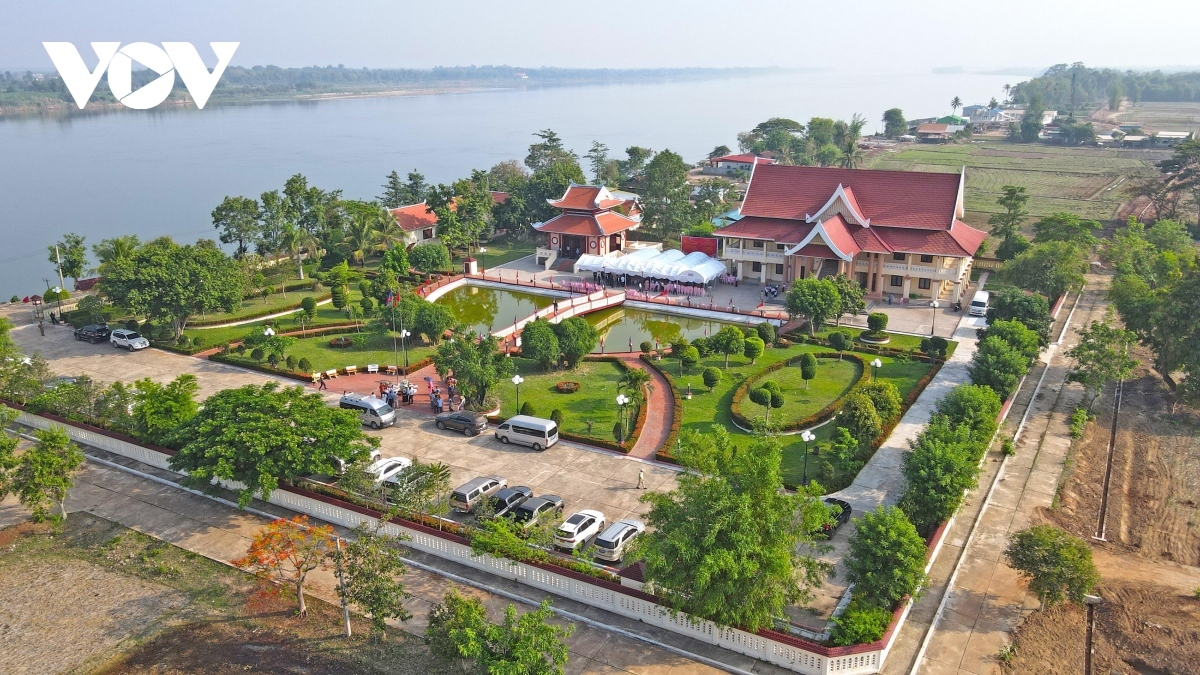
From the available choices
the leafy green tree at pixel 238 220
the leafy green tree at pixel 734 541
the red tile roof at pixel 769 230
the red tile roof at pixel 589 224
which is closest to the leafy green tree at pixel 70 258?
the leafy green tree at pixel 238 220

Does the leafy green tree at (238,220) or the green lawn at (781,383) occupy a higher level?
the leafy green tree at (238,220)

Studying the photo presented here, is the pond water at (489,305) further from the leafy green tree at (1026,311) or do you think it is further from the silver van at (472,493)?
the leafy green tree at (1026,311)

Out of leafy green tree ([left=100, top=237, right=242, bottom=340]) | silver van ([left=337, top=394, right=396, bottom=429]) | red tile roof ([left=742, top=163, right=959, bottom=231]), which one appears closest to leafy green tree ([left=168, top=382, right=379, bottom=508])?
silver van ([left=337, top=394, right=396, bottom=429])

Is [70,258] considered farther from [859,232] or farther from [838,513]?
[838,513]

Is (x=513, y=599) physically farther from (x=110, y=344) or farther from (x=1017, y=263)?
(x=1017, y=263)

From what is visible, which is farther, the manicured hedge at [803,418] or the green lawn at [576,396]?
the green lawn at [576,396]

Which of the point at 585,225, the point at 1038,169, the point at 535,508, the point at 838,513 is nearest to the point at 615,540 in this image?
the point at 535,508

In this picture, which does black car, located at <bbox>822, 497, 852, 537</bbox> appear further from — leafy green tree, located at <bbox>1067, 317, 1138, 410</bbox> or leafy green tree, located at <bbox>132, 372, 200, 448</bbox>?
leafy green tree, located at <bbox>132, 372, 200, 448</bbox>
